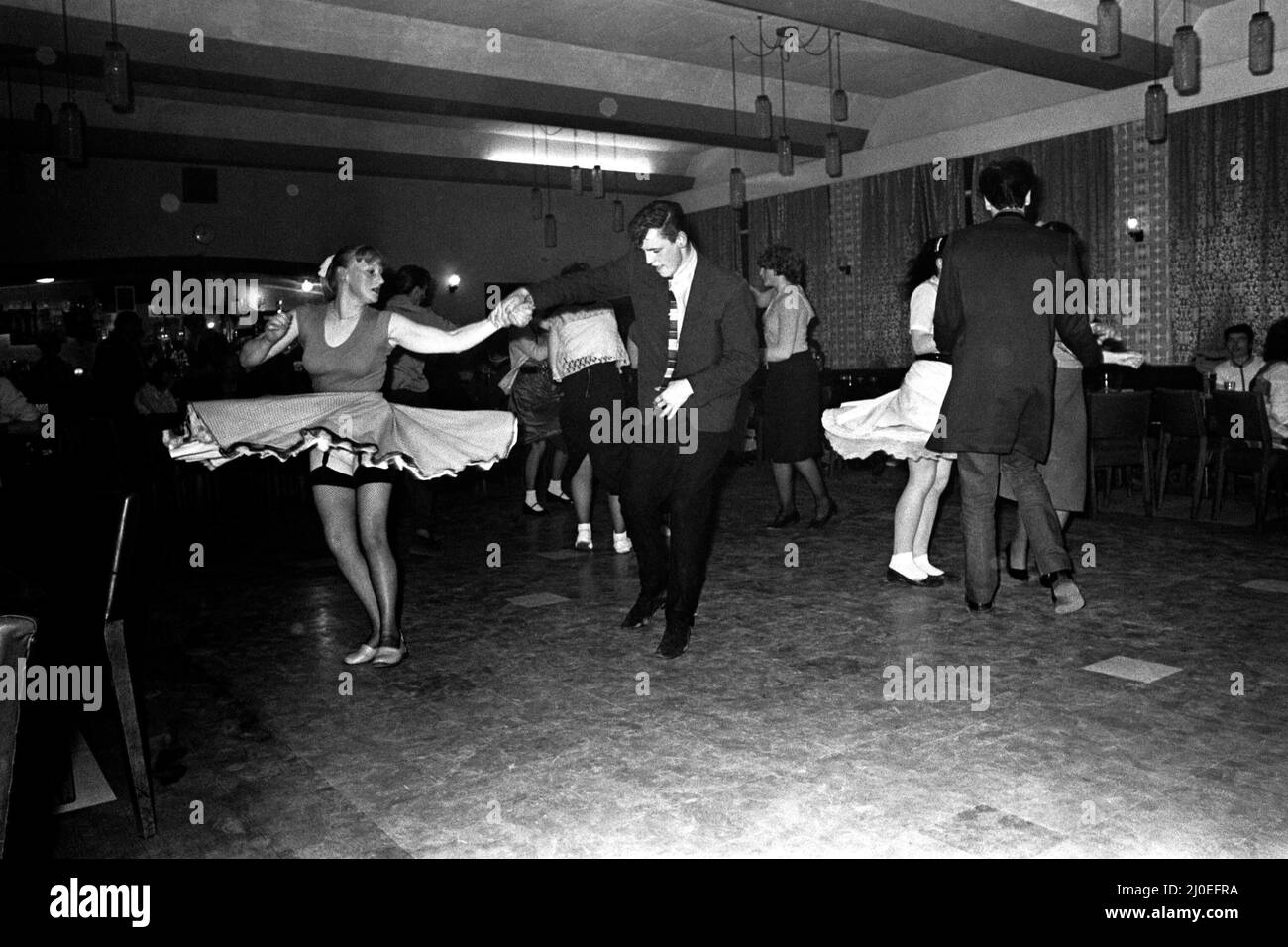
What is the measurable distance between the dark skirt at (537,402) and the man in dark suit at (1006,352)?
3356 mm

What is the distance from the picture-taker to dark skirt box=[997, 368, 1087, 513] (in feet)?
14.5

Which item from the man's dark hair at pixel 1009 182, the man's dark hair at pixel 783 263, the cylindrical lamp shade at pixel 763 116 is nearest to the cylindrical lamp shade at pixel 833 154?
the cylindrical lamp shade at pixel 763 116

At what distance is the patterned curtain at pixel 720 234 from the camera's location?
1703 centimetres

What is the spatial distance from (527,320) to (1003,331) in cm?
180

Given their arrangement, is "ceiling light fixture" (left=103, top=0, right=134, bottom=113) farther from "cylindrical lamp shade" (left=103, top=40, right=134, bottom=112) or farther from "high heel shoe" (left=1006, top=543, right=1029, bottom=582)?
"high heel shoe" (left=1006, top=543, right=1029, bottom=582)

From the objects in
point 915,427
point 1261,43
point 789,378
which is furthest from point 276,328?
point 1261,43

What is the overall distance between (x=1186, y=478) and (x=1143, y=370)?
2599mm

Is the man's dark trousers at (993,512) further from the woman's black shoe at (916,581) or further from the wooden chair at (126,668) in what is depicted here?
the wooden chair at (126,668)

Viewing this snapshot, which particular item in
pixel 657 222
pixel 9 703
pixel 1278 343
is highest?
pixel 657 222

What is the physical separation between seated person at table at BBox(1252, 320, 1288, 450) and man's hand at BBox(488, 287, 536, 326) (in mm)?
4806

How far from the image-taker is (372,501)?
358 cm

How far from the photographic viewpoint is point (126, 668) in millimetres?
2414

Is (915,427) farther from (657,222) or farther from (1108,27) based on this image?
(1108,27)
